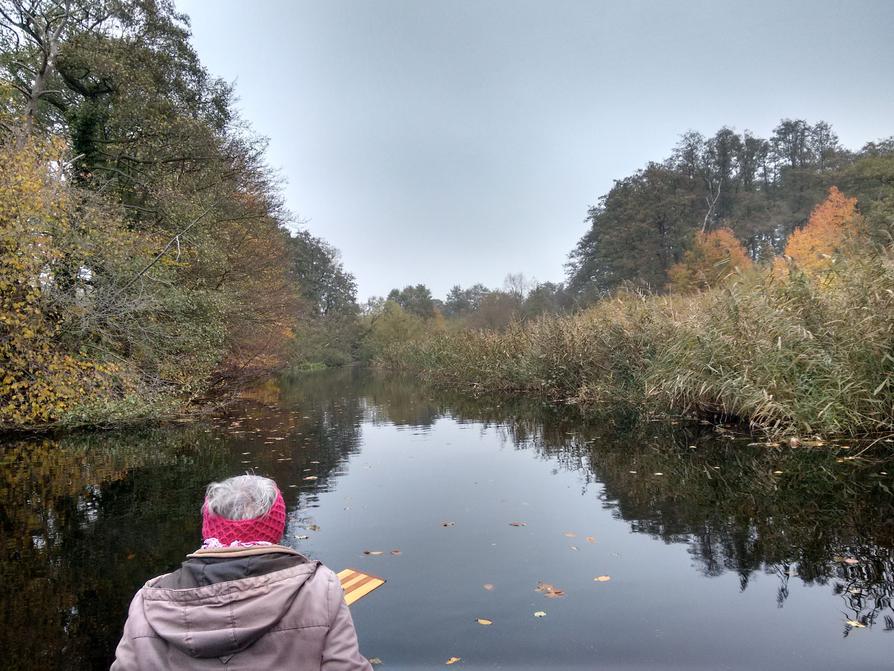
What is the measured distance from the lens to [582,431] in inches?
368

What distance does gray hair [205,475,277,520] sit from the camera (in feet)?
5.29

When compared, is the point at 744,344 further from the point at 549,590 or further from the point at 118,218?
the point at 118,218

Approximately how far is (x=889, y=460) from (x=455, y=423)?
741 centimetres

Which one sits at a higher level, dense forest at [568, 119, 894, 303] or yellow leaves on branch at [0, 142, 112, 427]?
dense forest at [568, 119, 894, 303]

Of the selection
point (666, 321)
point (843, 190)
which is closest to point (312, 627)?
point (666, 321)

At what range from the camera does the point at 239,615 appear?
1419 millimetres

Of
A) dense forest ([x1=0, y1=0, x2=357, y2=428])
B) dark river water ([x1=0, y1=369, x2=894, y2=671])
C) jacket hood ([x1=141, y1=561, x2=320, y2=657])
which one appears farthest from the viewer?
dense forest ([x1=0, y1=0, x2=357, y2=428])

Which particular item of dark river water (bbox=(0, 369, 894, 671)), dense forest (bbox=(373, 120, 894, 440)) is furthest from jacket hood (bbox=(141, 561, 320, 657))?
dense forest (bbox=(373, 120, 894, 440))

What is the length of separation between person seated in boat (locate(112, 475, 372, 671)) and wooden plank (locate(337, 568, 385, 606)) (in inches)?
78.0

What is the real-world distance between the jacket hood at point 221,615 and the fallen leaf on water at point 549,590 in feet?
8.08

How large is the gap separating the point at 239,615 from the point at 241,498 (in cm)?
34

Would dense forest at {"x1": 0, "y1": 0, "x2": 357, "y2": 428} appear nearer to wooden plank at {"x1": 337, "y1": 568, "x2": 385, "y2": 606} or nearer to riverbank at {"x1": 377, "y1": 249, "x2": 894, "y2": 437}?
wooden plank at {"x1": 337, "y1": 568, "x2": 385, "y2": 606}

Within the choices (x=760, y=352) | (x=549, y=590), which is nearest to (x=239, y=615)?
(x=549, y=590)

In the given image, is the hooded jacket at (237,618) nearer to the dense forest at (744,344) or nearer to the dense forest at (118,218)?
the dense forest at (744,344)
